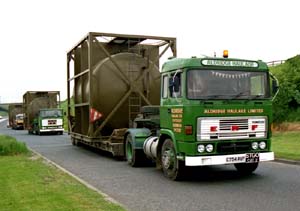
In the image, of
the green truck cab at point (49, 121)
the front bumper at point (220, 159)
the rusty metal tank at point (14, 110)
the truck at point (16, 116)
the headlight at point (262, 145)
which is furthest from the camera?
the rusty metal tank at point (14, 110)

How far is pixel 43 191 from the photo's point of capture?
30.2ft

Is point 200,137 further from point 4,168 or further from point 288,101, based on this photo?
point 288,101

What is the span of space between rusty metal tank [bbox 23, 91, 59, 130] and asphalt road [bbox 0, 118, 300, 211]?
2640 cm

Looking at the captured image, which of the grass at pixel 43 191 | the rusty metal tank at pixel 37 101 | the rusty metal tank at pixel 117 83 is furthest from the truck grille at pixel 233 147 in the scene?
the rusty metal tank at pixel 37 101

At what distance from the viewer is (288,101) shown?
97.1ft

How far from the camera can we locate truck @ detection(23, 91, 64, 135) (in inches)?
1487

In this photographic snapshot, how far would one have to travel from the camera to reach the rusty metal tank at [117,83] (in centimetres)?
1639

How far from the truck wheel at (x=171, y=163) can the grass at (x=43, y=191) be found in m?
2.26

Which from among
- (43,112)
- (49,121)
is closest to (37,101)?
(43,112)

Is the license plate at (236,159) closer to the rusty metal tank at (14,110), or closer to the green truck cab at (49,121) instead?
the green truck cab at (49,121)

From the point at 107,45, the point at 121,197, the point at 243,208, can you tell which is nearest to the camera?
the point at 243,208

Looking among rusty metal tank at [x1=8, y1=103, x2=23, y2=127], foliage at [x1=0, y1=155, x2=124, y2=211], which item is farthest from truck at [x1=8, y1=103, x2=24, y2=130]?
foliage at [x1=0, y1=155, x2=124, y2=211]

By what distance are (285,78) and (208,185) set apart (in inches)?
858

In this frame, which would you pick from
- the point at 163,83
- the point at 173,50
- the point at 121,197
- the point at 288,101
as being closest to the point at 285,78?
the point at 288,101
